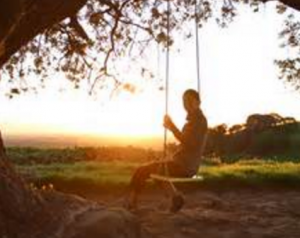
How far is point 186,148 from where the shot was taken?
43.9 ft

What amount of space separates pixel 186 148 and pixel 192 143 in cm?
13

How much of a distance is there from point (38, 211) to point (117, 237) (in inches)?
47.1

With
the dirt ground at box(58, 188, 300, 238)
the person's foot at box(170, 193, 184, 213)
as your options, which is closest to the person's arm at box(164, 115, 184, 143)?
the person's foot at box(170, 193, 184, 213)

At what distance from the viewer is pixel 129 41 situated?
19.9 metres

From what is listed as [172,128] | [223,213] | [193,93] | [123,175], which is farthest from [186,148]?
[123,175]

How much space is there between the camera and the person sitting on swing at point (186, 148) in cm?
1324

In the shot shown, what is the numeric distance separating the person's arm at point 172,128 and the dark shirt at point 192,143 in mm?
65

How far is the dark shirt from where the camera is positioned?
43.5 ft

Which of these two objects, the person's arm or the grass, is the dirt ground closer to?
the grass

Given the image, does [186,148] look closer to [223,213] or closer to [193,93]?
[193,93]

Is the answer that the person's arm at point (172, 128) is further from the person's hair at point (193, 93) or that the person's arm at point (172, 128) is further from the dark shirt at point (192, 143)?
the person's hair at point (193, 93)

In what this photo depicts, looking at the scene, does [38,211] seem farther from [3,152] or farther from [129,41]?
[129,41]

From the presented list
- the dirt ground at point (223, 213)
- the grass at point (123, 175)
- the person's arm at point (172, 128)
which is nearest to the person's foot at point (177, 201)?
the dirt ground at point (223, 213)

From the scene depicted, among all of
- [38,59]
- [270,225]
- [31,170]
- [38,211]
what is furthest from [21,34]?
[31,170]
